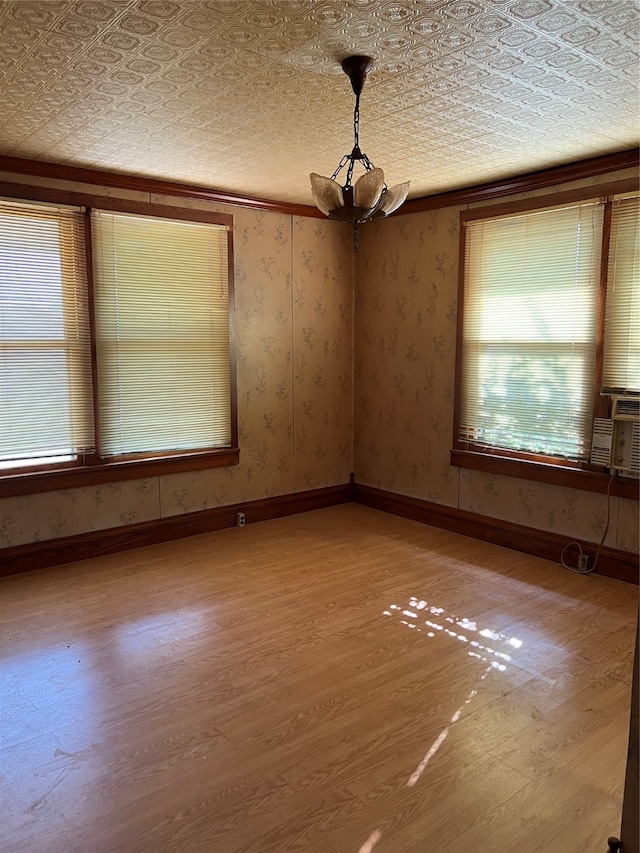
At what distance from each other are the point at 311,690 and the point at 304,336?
128 inches

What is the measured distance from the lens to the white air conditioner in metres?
3.71

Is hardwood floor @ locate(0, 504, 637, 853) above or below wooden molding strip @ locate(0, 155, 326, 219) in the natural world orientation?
below

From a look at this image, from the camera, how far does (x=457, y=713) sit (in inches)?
98.6

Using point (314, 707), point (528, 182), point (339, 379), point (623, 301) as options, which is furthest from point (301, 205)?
point (314, 707)

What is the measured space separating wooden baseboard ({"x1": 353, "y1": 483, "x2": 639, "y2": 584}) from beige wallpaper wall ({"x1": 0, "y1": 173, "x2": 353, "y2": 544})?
52cm

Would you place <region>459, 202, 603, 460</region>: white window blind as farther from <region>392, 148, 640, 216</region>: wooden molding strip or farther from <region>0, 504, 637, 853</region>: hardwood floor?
<region>0, 504, 637, 853</region>: hardwood floor

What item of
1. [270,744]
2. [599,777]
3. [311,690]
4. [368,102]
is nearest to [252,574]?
[311,690]

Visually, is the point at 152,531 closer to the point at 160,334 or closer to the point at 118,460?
the point at 118,460

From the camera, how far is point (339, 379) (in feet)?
18.4

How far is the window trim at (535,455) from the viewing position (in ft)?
12.5

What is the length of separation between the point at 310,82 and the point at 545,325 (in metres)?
2.33

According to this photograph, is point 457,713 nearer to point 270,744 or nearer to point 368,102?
point 270,744

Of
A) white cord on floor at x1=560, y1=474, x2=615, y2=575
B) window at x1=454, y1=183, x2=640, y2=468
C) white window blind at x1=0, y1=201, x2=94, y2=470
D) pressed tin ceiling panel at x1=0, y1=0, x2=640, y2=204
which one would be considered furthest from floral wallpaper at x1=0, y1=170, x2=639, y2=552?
pressed tin ceiling panel at x1=0, y1=0, x2=640, y2=204

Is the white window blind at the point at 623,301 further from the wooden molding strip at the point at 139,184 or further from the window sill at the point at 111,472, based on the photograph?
the window sill at the point at 111,472
